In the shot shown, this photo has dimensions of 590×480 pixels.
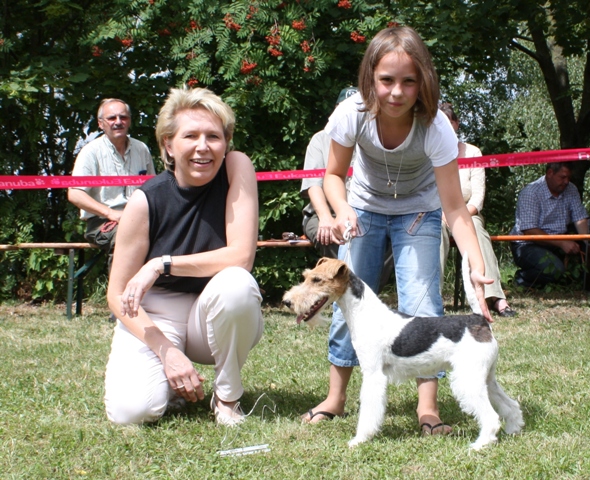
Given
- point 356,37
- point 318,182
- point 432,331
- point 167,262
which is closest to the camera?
point 432,331

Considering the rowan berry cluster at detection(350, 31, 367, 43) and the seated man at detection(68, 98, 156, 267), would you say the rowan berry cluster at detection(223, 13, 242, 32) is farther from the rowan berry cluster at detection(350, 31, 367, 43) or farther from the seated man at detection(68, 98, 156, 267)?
the seated man at detection(68, 98, 156, 267)

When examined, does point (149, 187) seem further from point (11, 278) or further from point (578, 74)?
point (578, 74)

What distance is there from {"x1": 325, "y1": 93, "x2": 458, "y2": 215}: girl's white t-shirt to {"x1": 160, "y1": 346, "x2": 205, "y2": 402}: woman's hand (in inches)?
45.7

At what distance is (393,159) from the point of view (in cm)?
335

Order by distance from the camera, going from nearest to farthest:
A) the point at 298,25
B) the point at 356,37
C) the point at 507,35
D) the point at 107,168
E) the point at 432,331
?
the point at 432,331
the point at 107,168
the point at 298,25
the point at 356,37
the point at 507,35

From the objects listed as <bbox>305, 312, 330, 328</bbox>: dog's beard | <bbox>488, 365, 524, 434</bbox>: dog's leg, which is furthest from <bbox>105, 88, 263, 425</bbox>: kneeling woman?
<bbox>488, 365, 524, 434</bbox>: dog's leg

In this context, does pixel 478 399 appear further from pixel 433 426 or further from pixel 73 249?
pixel 73 249

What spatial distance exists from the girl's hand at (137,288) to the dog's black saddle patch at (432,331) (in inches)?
44.6

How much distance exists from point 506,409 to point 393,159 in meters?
1.27

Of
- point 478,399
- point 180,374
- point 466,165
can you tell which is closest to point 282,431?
point 180,374

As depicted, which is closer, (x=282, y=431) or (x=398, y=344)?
(x=398, y=344)

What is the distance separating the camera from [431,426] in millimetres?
3375

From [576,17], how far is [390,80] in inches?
261

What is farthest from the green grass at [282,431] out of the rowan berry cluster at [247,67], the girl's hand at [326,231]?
the rowan berry cluster at [247,67]
